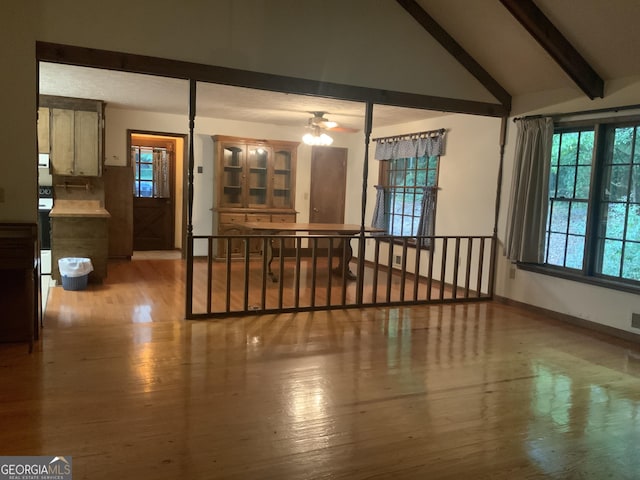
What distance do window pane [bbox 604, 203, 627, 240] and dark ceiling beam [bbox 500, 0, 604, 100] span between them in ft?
3.50

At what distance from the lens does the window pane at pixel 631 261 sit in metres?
4.53

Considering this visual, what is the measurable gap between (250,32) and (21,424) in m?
3.49

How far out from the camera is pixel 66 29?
12.7 ft

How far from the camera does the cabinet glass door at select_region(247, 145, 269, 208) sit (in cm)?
825

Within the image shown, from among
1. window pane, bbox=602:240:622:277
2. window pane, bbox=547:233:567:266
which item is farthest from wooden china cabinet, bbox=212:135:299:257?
window pane, bbox=602:240:622:277

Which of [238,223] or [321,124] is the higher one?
[321,124]

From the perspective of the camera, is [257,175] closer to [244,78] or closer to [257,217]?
[257,217]

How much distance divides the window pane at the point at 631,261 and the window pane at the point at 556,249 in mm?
665

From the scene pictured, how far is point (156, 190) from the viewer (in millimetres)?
8906

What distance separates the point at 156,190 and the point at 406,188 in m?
4.41

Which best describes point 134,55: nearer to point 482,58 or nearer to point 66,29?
point 66,29

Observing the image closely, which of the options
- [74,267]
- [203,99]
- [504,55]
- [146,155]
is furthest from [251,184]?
[504,55]

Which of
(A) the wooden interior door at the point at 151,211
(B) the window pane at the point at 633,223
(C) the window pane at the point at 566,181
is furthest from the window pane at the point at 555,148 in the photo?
(A) the wooden interior door at the point at 151,211

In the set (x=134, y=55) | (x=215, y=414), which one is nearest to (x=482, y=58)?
(x=134, y=55)
